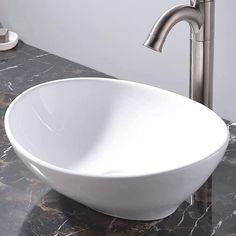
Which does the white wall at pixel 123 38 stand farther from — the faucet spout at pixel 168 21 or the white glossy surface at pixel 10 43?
the faucet spout at pixel 168 21

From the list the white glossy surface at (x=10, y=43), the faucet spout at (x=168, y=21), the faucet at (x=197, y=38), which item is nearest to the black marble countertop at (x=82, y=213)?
the faucet at (x=197, y=38)

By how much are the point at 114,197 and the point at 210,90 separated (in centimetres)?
40

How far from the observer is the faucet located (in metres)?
1.25

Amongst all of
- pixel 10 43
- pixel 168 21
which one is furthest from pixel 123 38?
pixel 168 21

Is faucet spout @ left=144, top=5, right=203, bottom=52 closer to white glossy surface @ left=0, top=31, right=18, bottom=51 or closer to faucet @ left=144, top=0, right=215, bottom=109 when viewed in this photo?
faucet @ left=144, top=0, right=215, bottom=109

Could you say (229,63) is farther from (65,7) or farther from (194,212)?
(65,7)

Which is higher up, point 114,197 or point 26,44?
point 114,197

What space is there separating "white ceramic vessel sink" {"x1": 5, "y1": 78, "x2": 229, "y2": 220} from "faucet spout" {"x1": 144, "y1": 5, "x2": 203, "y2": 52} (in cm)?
18

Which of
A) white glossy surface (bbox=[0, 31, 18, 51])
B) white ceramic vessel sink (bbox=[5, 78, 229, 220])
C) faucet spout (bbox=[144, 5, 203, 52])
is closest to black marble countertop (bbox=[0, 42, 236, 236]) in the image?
white ceramic vessel sink (bbox=[5, 78, 229, 220])

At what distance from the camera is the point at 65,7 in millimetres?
2020

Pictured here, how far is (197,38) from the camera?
1355 mm

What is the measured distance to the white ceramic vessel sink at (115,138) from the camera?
116 cm

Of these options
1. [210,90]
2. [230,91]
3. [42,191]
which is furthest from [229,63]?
[42,191]

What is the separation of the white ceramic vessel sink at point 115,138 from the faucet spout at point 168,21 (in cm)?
18
